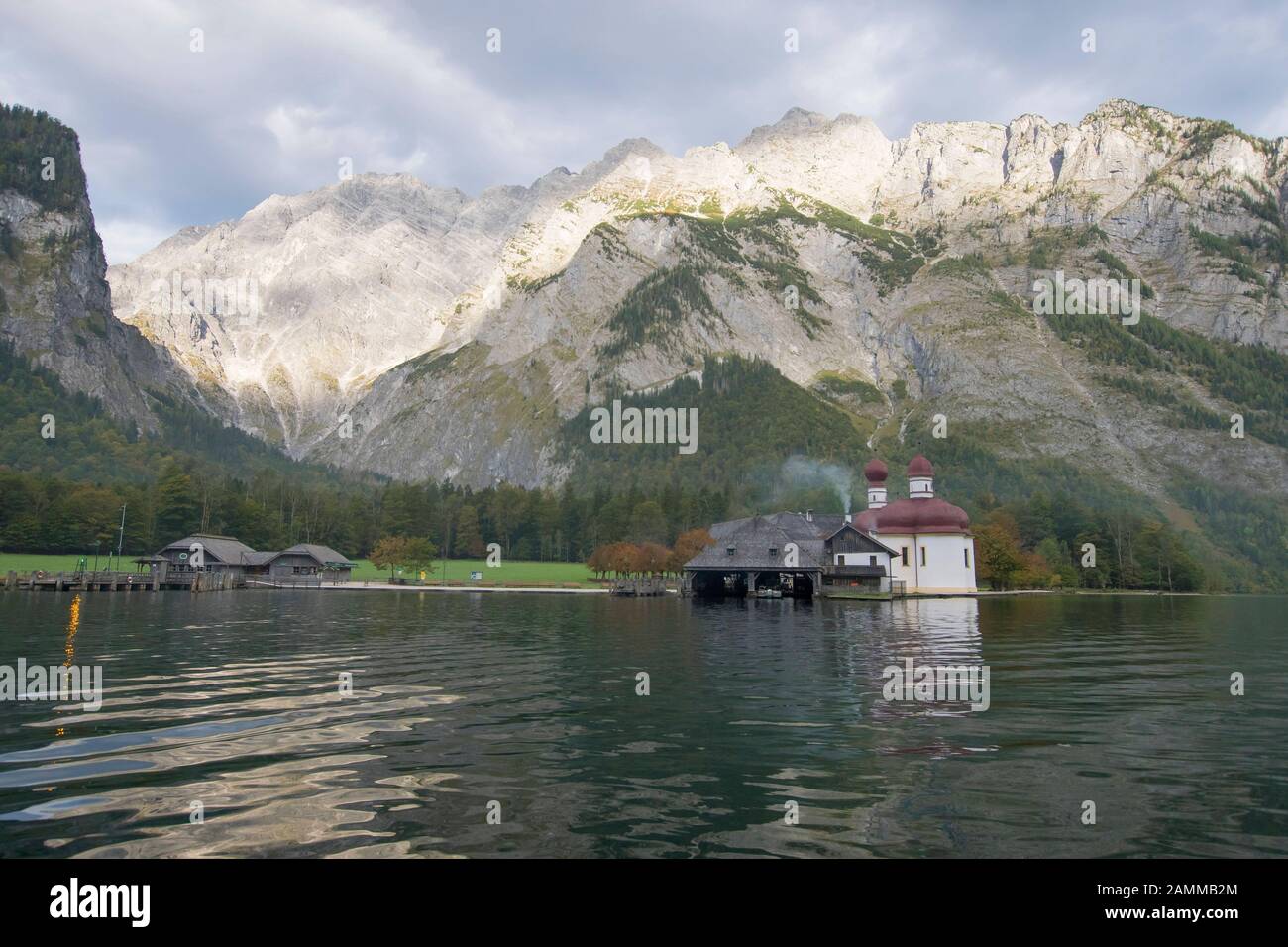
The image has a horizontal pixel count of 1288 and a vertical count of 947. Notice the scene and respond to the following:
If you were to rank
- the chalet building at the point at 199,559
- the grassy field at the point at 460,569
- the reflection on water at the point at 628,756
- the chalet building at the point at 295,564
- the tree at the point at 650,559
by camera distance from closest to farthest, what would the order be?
the reflection on water at the point at 628,756, the grassy field at the point at 460,569, the chalet building at the point at 199,559, the tree at the point at 650,559, the chalet building at the point at 295,564

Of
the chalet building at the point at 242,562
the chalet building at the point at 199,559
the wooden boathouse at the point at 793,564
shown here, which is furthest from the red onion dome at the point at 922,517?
the chalet building at the point at 199,559

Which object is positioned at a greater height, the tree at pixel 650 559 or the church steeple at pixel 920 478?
the church steeple at pixel 920 478

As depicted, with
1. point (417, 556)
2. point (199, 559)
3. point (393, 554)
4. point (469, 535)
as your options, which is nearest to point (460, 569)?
point (469, 535)

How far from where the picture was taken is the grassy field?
11169 centimetres

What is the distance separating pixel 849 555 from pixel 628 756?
271 ft

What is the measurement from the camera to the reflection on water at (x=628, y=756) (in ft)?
37.9

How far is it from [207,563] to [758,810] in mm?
121789

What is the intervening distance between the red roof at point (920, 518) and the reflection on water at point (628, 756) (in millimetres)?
64051

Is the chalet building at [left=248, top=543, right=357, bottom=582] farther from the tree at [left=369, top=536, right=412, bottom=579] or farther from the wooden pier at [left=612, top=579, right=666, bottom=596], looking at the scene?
the wooden pier at [left=612, top=579, right=666, bottom=596]

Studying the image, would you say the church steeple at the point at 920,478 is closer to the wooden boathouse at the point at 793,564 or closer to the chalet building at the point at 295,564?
the wooden boathouse at the point at 793,564

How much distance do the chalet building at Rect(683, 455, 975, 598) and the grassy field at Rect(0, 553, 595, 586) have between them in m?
32.3

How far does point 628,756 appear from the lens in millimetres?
16422

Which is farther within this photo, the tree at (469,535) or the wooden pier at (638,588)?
the tree at (469,535)
